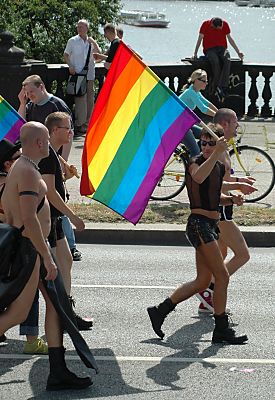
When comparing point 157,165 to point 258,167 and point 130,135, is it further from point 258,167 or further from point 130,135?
point 258,167

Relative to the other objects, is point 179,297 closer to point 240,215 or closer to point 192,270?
point 192,270

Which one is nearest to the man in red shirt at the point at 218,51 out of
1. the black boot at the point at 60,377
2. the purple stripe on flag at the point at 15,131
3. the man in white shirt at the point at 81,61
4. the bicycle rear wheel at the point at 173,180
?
the man in white shirt at the point at 81,61

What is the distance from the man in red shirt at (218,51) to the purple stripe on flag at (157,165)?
12.2 metres

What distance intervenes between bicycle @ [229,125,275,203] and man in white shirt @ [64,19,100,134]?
15.0 ft

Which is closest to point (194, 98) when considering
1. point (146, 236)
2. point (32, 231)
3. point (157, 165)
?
point (146, 236)

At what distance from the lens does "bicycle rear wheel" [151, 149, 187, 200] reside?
1575cm

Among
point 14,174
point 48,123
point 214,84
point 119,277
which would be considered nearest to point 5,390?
point 14,174

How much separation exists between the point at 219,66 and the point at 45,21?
4198 millimetres

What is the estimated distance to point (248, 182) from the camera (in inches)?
404

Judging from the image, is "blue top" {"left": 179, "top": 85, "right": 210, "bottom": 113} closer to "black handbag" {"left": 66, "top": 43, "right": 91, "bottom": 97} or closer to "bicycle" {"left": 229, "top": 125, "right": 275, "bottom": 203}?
"bicycle" {"left": 229, "top": 125, "right": 275, "bottom": 203}

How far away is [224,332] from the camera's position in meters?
9.70

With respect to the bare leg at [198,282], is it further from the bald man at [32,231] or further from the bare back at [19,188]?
the bare back at [19,188]

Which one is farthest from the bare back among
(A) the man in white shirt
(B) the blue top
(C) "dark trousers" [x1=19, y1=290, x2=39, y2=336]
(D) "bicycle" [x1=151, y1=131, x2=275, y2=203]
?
(A) the man in white shirt

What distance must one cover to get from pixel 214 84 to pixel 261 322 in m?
11.9
